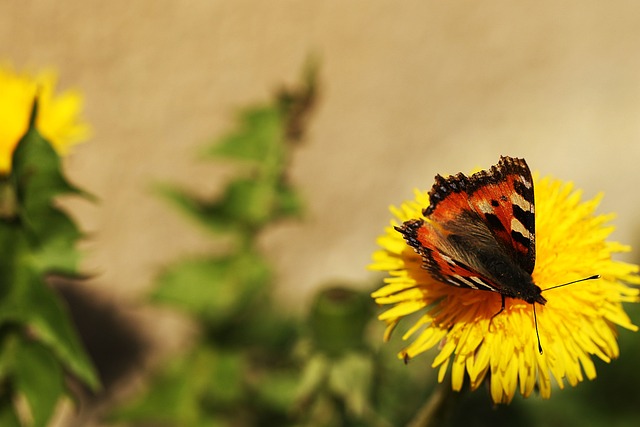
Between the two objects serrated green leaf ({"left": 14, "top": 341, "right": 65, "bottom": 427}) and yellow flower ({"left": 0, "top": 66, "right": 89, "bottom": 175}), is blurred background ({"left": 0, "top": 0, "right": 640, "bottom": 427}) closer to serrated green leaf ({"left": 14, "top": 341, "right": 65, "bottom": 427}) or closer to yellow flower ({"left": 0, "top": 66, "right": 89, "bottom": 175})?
yellow flower ({"left": 0, "top": 66, "right": 89, "bottom": 175})

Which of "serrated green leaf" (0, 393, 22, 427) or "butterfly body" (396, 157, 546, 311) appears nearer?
"butterfly body" (396, 157, 546, 311)

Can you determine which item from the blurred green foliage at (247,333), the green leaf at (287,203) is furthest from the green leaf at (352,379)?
the green leaf at (287,203)

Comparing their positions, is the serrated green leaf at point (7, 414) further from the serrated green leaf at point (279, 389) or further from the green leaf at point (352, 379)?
the serrated green leaf at point (279, 389)

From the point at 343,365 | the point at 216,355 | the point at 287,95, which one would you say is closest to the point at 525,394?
the point at 343,365

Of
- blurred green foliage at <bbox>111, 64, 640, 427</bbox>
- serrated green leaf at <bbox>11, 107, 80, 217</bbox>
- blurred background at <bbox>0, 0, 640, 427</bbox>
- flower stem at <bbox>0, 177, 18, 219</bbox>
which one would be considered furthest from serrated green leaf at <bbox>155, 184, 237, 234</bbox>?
serrated green leaf at <bbox>11, 107, 80, 217</bbox>

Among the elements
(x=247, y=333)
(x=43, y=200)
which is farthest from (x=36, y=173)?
(x=247, y=333)

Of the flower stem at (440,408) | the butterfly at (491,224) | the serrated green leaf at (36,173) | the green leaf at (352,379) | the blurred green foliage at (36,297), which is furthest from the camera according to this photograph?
the green leaf at (352,379)

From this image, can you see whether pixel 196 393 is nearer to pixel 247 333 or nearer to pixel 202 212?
pixel 247 333
